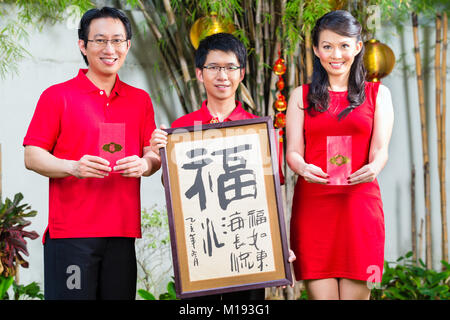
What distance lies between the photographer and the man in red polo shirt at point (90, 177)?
1.68 meters

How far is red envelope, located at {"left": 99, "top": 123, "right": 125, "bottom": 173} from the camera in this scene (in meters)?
1.61

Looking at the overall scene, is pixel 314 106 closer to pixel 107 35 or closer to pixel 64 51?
pixel 107 35

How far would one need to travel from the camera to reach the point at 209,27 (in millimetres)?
2709

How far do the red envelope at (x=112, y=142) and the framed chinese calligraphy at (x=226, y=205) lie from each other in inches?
5.5

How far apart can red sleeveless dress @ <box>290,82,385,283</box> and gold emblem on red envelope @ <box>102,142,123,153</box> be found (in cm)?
66

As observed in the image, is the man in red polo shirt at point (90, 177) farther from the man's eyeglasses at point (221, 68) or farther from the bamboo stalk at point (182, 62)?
the bamboo stalk at point (182, 62)

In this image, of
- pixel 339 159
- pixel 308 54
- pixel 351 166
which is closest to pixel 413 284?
pixel 308 54

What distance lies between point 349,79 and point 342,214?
486 mm

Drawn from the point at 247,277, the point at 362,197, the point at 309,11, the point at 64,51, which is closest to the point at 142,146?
the point at 247,277

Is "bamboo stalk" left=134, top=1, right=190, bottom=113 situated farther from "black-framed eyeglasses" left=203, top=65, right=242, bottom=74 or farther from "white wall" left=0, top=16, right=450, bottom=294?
"black-framed eyeglasses" left=203, top=65, right=242, bottom=74

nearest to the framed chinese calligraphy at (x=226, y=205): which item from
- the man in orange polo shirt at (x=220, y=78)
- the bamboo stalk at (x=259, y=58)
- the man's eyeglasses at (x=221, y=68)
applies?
the man in orange polo shirt at (x=220, y=78)

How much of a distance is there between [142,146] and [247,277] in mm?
610

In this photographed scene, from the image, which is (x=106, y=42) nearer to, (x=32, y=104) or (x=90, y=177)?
(x=90, y=177)

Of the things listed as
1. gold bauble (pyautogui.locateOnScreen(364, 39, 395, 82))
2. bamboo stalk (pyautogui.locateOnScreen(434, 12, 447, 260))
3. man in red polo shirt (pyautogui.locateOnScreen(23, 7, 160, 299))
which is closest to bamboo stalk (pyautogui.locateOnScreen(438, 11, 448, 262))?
bamboo stalk (pyautogui.locateOnScreen(434, 12, 447, 260))
